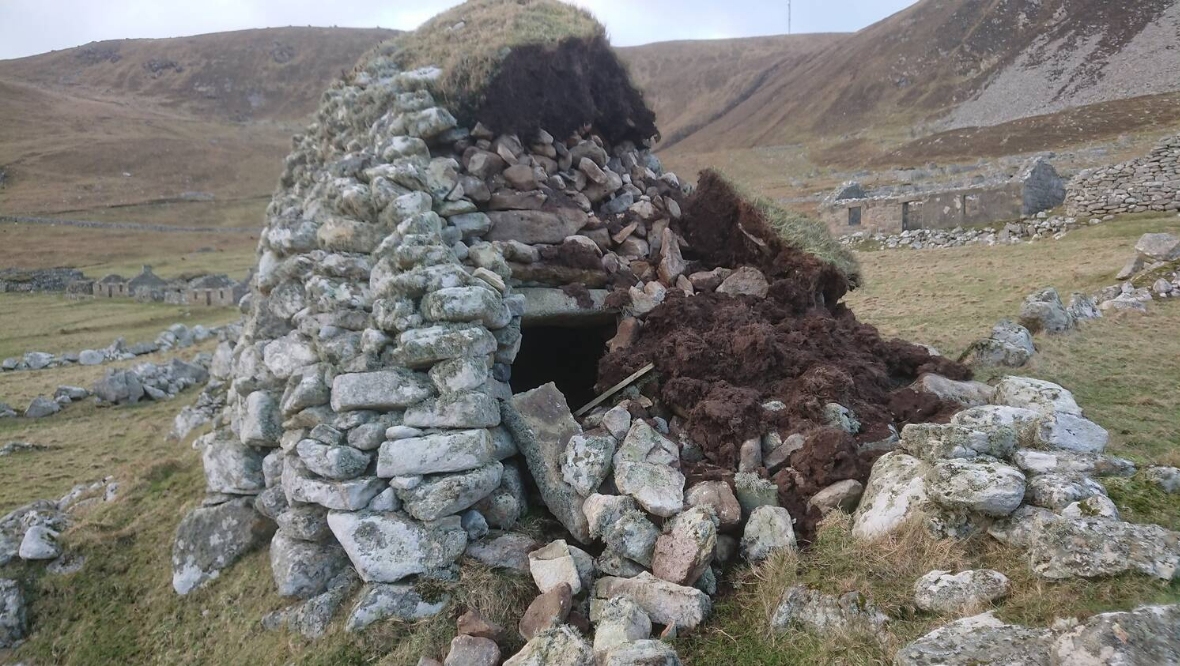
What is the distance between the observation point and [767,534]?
4656 mm

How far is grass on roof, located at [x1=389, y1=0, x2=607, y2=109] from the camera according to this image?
758 centimetres

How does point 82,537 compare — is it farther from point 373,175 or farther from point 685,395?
point 685,395

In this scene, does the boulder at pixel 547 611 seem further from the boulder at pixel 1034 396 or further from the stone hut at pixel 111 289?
the stone hut at pixel 111 289

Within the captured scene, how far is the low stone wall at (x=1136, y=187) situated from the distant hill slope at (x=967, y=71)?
46896mm

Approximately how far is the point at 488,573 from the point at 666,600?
1.28 meters

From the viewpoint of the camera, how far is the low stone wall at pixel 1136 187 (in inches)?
860

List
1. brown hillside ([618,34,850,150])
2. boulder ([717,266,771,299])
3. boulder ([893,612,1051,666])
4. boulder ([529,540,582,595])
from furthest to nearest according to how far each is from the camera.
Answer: brown hillside ([618,34,850,150]), boulder ([717,266,771,299]), boulder ([529,540,582,595]), boulder ([893,612,1051,666])

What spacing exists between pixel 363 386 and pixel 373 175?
90.6 inches

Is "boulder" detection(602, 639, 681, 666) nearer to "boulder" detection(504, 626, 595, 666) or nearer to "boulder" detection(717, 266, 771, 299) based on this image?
"boulder" detection(504, 626, 595, 666)

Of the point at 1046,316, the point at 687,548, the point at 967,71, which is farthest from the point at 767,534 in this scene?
the point at 967,71

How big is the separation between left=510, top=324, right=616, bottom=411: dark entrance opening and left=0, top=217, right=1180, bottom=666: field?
12.4 feet

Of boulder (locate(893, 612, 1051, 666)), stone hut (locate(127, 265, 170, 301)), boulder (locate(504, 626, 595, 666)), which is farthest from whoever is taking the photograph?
stone hut (locate(127, 265, 170, 301))

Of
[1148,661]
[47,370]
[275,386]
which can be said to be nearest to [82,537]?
[275,386]

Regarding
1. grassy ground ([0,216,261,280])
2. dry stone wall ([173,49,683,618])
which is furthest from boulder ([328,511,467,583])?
grassy ground ([0,216,261,280])
